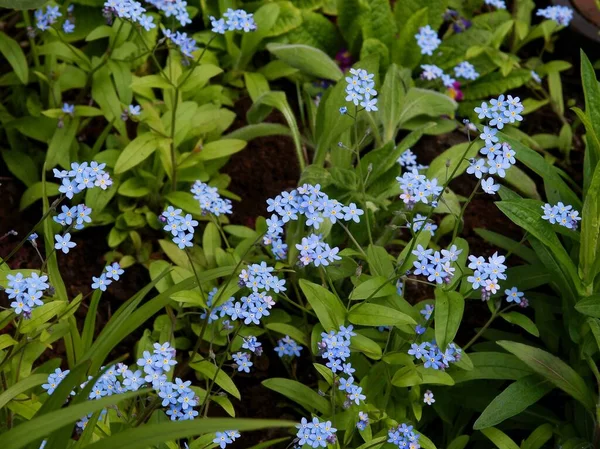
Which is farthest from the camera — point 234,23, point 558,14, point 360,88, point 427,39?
point 558,14

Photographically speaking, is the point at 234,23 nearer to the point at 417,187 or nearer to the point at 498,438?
the point at 417,187

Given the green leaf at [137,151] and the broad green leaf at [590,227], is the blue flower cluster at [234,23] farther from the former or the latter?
the broad green leaf at [590,227]

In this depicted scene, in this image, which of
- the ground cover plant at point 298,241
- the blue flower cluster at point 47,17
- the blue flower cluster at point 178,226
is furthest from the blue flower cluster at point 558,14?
the blue flower cluster at point 178,226

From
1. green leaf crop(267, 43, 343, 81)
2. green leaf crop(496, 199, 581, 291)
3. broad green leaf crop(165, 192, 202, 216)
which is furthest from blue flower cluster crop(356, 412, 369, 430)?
green leaf crop(267, 43, 343, 81)

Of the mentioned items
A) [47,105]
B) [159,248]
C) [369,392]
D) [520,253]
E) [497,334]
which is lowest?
[369,392]

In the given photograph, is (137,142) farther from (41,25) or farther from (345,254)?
(345,254)

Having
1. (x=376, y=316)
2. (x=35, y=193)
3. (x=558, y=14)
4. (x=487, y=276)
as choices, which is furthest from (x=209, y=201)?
(x=558, y=14)

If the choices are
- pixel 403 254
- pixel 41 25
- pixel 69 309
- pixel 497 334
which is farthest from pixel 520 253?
pixel 41 25
